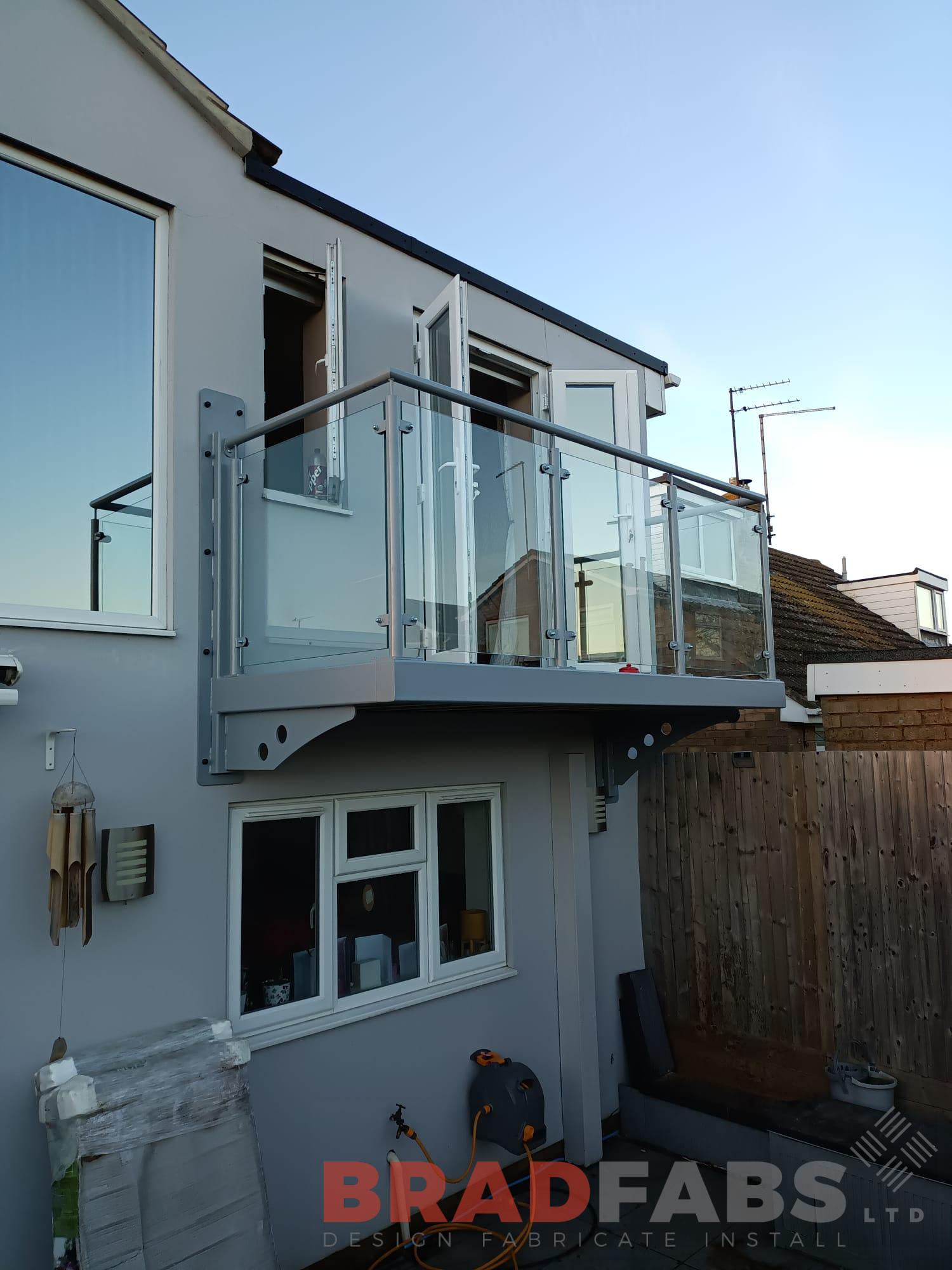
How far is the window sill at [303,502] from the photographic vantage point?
3645 millimetres

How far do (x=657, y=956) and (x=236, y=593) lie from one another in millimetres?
4029

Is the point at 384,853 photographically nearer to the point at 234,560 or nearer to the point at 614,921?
the point at 234,560

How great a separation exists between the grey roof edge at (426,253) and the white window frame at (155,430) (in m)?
0.70

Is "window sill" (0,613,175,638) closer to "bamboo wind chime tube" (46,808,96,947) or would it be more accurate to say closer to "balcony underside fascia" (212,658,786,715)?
"balcony underside fascia" (212,658,786,715)

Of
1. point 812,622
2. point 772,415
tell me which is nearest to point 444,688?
point 812,622

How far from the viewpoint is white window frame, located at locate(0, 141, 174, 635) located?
3.71 meters

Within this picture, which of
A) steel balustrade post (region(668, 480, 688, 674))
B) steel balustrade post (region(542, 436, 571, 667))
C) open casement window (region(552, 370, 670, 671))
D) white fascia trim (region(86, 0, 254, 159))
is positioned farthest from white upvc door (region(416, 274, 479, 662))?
white fascia trim (region(86, 0, 254, 159))

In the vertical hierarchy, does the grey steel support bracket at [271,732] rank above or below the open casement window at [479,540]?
below

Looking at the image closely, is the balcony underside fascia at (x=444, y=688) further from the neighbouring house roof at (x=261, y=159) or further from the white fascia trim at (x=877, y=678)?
the white fascia trim at (x=877, y=678)

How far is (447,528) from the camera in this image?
387 cm

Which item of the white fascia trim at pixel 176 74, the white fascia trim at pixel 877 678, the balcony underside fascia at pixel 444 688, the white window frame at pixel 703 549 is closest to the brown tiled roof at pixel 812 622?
the white fascia trim at pixel 877 678

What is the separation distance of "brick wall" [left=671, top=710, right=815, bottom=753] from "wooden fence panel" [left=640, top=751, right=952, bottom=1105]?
2679mm

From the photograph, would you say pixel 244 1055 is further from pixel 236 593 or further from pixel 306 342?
pixel 306 342

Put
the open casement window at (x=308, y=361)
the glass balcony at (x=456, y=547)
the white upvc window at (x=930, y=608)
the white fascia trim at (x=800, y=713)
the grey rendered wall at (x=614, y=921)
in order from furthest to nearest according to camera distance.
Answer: the white upvc window at (x=930, y=608), the white fascia trim at (x=800, y=713), the grey rendered wall at (x=614, y=921), the open casement window at (x=308, y=361), the glass balcony at (x=456, y=547)
